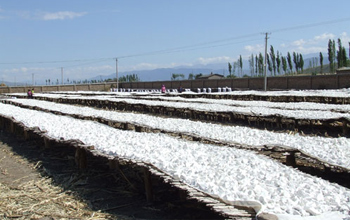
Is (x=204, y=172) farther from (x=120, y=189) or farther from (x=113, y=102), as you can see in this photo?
(x=113, y=102)

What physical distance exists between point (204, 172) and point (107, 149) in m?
2.71

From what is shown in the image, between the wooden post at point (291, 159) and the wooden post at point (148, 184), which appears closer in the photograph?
the wooden post at point (148, 184)

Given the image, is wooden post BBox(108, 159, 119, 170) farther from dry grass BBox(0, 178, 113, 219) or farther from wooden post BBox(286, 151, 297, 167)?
wooden post BBox(286, 151, 297, 167)

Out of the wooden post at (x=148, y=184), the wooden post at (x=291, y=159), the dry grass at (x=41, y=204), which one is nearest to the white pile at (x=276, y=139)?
the wooden post at (x=291, y=159)

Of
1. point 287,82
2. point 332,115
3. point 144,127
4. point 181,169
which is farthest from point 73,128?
point 287,82

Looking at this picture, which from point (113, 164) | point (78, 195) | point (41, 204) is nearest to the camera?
point (41, 204)

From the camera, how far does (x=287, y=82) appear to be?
3669 cm

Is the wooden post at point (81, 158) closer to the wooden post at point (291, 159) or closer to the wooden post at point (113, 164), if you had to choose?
the wooden post at point (113, 164)

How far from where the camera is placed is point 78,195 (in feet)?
22.2

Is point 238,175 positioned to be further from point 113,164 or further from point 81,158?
point 81,158

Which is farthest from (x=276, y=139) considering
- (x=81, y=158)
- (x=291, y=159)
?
(x=81, y=158)

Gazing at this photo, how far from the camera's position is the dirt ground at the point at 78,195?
5805mm

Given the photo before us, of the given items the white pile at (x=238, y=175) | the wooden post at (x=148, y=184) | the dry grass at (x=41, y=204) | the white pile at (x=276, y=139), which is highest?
the white pile at (x=276, y=139)

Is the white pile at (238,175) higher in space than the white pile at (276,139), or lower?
lower
